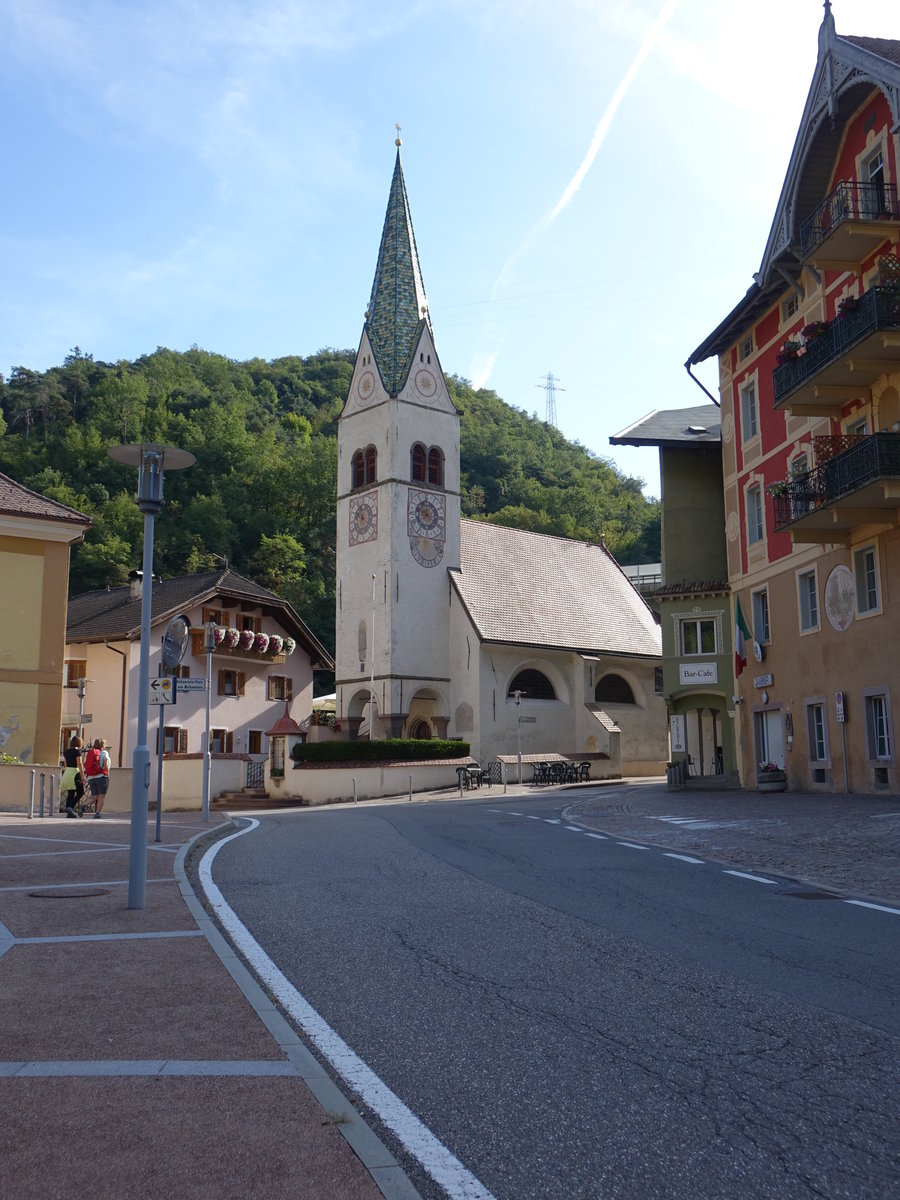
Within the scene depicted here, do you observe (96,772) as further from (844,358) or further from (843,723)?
(844,358)

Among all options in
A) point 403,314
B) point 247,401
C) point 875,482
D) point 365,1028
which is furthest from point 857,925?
point 247,401

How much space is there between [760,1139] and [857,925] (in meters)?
5.24

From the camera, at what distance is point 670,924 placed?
9.02 metres

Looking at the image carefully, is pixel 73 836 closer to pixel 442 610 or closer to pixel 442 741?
pixel 442 741

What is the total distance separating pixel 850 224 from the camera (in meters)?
24.2

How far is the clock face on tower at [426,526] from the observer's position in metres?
51.2

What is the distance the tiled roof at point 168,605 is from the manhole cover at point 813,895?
121ft

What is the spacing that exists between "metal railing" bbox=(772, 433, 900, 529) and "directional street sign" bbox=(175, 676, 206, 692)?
13829mm

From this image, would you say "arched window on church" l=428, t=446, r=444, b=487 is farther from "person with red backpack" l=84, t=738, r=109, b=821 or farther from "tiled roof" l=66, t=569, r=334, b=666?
"person with red backpack" l=84, t=738, r=109, b=821

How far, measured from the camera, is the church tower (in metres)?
49.4

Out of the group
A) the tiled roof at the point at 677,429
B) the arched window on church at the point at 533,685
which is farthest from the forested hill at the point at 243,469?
the tiled roof at the point at 677,429

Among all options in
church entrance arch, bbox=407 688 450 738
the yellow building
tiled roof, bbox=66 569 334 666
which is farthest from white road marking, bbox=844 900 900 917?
church entrance arch, bbox=407 688 450 738

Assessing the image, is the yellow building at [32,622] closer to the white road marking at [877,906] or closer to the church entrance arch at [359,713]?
the church entrance arch at [359,713]

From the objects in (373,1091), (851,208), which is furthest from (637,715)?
(373,1091)
